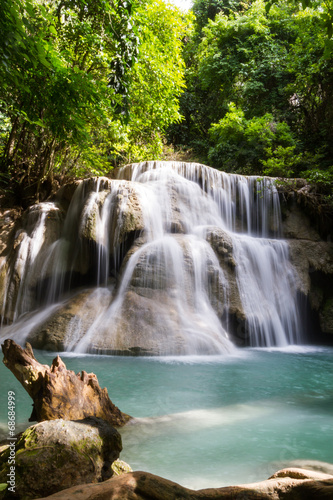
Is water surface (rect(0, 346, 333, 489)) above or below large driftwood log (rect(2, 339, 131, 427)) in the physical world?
below

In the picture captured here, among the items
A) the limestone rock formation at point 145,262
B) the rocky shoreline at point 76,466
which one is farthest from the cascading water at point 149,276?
the rocky shoreline at point 76,466

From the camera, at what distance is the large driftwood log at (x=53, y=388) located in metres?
2.49

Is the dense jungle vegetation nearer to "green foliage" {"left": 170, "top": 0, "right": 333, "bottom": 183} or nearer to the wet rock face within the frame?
"green foliage" {"left": 170, "top": 0, "right": 333, "bottom": 183}

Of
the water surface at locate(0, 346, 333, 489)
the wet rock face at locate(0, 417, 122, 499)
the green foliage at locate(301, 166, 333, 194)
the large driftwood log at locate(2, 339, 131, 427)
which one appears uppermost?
the green foliage at locate(301, 166, 333, 194)

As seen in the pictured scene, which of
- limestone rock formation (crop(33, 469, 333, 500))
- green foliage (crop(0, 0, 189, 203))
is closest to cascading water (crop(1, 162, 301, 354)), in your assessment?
green foliage (crop(0, 0, 189, 203))

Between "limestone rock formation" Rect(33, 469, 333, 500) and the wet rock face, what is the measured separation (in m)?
0.36

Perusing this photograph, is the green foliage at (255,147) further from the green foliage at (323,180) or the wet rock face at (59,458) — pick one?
the wet rock face at (59,458)

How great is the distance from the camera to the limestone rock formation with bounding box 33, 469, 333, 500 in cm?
140

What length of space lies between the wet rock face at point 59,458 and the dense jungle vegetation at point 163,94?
3381 millimetres

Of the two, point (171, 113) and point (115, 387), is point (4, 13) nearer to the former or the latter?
point (115, 387)

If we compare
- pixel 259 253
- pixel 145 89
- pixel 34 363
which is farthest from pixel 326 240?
pixel 34 363

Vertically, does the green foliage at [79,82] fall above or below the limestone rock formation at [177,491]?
above

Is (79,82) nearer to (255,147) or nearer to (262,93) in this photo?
(255,147)

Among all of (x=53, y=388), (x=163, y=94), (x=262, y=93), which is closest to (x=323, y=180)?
(x=163, y=94)
